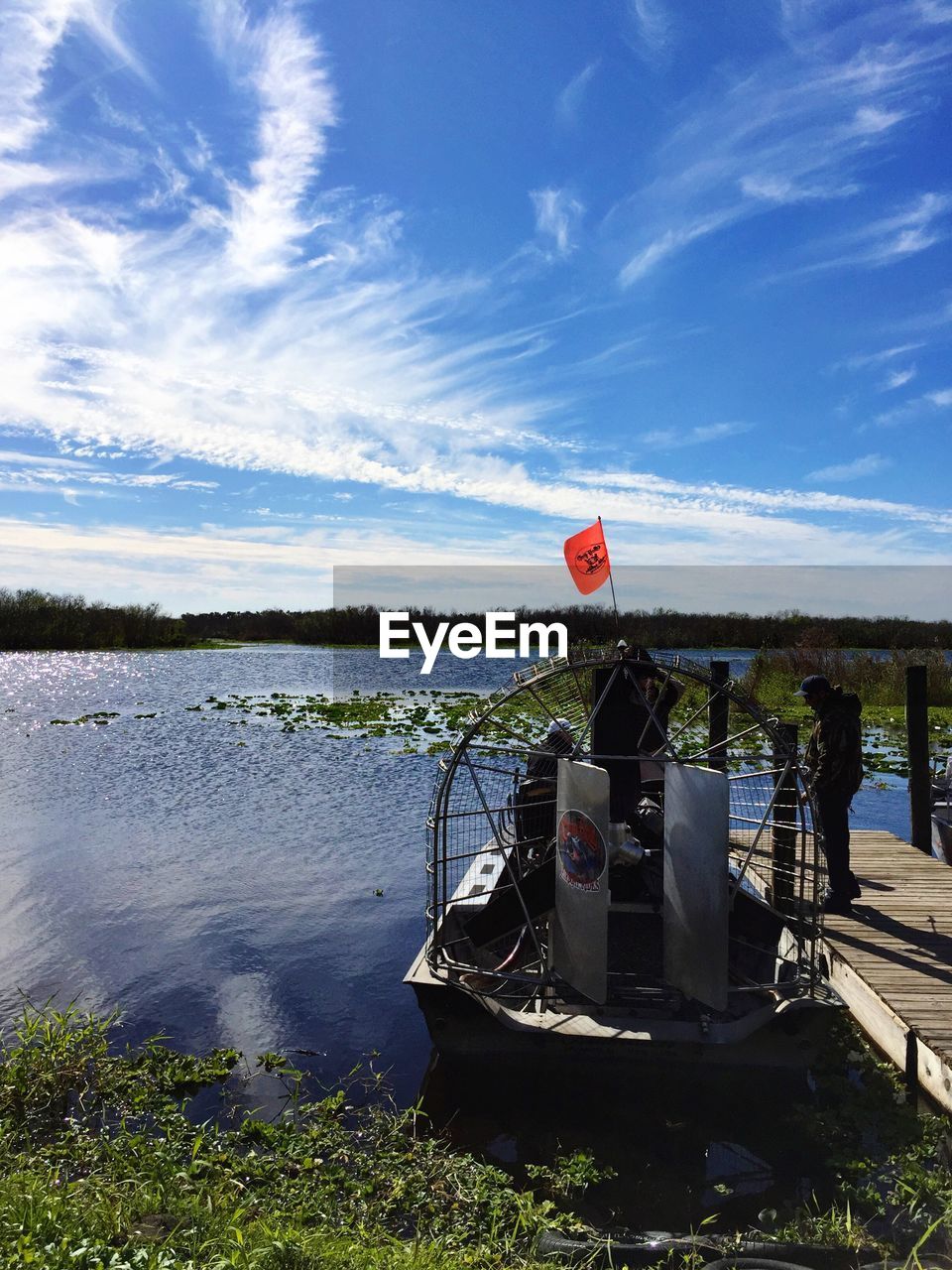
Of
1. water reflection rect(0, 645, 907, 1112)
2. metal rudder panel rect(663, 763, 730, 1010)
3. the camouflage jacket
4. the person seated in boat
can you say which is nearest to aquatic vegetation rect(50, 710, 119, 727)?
water reflection rect(0, 645, 907, 1112)

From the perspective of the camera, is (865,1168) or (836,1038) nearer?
(865,1168)

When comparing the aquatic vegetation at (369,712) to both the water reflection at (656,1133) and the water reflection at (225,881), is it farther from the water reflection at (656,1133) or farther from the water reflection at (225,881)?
the water reflection at (656,1133)

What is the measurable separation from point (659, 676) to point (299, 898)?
20.0 ft

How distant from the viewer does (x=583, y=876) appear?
670 centimetres

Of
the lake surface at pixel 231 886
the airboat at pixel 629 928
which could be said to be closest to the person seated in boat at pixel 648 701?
the airboat at pixel 629 928

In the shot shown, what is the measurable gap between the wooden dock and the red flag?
3858mm

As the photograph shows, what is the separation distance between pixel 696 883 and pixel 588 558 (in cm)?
316

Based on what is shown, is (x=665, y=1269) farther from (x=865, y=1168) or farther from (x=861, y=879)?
(x=861, y=879)

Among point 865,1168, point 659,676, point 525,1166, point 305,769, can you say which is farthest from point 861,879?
point 305,769

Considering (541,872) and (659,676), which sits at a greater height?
(659,676)

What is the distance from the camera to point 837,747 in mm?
8617

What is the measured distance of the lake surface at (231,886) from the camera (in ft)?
26.8

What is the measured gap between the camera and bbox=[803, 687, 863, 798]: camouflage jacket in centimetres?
861

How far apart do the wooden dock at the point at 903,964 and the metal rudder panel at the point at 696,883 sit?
1.38 m
